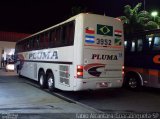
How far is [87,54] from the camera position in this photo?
986cm

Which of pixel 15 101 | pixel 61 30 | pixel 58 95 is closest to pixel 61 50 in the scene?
pixel 61 30

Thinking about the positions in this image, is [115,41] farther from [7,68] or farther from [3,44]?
[3,44]

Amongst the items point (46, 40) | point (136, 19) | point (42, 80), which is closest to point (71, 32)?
point (46, 40)

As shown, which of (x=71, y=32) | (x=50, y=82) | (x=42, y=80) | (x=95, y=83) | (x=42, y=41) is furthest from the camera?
(x=42, y=41)

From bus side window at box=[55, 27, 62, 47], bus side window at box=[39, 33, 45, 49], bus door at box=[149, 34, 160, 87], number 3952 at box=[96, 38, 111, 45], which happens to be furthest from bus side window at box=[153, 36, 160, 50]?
bus side window at box=[39, 33, 45, 49]

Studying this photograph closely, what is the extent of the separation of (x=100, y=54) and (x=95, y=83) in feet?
3.90

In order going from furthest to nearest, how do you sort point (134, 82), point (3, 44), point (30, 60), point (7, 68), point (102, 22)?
point (3, 44), point (7, 68), point (30, 60), point (134, 82), point (102, 22)

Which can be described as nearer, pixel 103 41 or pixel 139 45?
pixel 103 41

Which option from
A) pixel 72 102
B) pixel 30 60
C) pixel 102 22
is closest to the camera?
pixel 72 102

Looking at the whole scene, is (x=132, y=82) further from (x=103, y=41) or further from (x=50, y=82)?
(x=50, y=82)

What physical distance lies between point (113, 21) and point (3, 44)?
78.3 ft

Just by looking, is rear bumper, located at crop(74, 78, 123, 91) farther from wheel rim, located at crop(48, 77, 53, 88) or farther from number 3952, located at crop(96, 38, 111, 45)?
wheel rim, located at crop(48, 77, 53, 88)

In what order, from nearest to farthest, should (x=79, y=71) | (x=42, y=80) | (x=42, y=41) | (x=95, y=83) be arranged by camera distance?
1. (x=79, y=71)
2. (x=95, y=83)
3. (x=42, y=80)
4. (x=42, y=41)

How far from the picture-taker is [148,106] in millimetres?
9070
